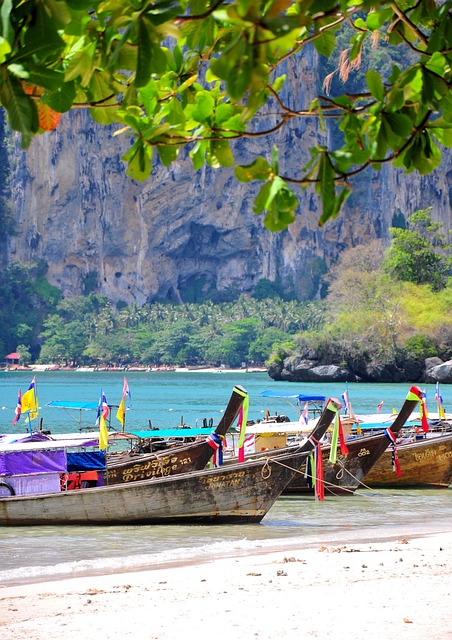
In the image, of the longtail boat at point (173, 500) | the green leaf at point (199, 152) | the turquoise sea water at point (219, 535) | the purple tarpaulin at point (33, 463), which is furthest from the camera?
the purple tarpaulin at point (33, 463)

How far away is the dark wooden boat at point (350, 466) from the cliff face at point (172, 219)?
113 m

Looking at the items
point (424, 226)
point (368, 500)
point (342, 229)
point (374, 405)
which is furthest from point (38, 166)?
point (368, 500)

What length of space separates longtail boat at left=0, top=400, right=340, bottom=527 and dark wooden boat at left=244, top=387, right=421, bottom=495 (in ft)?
11.7

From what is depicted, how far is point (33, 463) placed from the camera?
16.6 m

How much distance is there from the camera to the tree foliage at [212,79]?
291 cm

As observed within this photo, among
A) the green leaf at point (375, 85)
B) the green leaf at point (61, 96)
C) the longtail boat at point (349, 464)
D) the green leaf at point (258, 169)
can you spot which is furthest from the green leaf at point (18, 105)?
the longtail boat at point (349, 464)

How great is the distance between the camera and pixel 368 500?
2000 cm

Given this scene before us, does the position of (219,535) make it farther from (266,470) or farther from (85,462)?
(85,462)

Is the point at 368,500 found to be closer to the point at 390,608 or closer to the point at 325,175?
the point at 390,608

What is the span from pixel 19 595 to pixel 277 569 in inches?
115

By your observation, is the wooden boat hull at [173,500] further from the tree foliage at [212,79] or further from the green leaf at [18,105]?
the green leaf at [18,105]

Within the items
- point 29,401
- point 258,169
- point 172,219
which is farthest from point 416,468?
point 172,219

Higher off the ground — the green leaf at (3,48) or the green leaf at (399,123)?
the green leaf at (3,48)

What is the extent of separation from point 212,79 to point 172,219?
134 m
